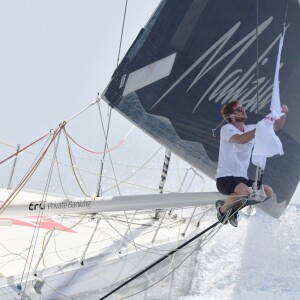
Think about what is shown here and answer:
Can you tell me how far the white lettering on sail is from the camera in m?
3.44

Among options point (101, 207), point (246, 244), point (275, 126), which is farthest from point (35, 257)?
point (246, 244)

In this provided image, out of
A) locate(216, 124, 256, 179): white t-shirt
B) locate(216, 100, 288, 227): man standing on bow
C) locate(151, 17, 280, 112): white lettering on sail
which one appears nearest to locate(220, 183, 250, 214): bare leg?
locate(216, 100, 288, 227): man standing on bow

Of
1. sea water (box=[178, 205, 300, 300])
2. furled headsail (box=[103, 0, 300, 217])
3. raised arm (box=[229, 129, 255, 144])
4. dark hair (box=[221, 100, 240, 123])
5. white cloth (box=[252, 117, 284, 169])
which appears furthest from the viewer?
sea water (box=[178, 205, 300, 300])

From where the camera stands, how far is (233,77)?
143 inches

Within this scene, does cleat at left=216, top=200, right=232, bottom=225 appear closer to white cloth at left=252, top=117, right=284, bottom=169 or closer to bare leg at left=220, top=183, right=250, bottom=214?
bare leg at left=220, top=183, right=250, bottom=214

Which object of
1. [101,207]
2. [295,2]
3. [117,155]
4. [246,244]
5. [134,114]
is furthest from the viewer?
[117,155]

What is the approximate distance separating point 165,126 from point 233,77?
21.8 inches

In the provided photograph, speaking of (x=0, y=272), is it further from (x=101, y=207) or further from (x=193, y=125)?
(x=193, y=125)

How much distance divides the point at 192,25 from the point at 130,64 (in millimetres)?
484

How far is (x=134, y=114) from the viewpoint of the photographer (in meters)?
3.25

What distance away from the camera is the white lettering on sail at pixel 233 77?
3443 mm

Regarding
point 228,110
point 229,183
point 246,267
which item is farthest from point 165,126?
point 246,267

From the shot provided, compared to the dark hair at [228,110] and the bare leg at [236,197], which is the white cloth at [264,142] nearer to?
the bare leg at [236,197]

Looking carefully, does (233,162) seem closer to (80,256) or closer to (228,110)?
(228,110)
